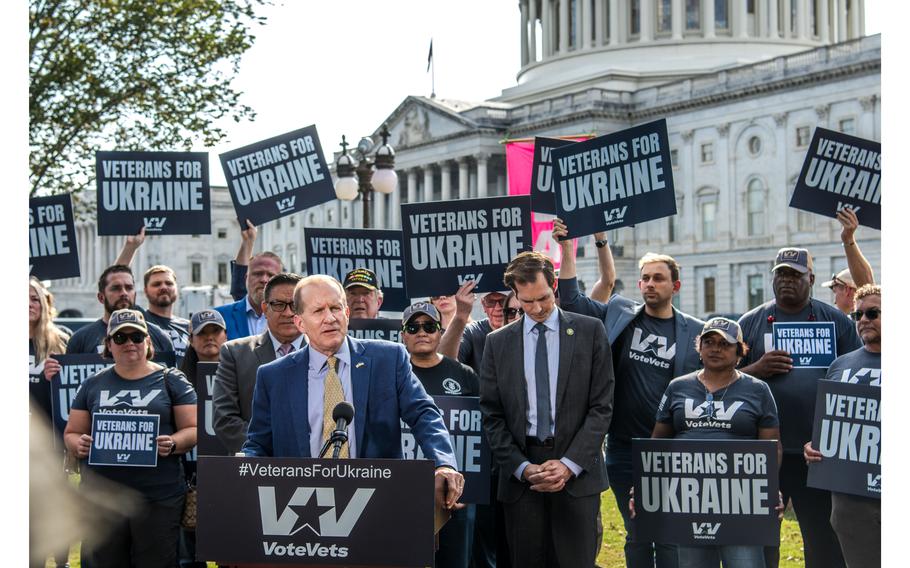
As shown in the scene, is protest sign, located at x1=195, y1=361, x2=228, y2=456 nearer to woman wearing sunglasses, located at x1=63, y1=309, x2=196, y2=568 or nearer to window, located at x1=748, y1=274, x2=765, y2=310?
woman wearing sunglasses, located at x1=63, y1=309, x2=196, y2=568

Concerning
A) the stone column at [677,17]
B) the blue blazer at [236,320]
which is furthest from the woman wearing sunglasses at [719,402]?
the stone column at [677,17]

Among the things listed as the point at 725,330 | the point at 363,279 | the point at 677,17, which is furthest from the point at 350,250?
the point at 677,17

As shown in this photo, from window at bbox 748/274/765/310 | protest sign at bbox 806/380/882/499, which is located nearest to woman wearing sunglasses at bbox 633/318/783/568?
protest sign at bbox 806/380/882/499

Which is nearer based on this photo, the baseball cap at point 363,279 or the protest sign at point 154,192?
the baseball cap at point 363,279

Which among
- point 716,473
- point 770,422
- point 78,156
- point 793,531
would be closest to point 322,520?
point 716,473

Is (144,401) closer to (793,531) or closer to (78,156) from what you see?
(793,531)

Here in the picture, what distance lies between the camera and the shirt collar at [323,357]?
17.1ft

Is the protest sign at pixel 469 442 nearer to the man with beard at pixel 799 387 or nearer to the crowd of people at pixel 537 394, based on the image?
the crowd of people at pixel 537 394

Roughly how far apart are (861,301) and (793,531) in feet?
15.2

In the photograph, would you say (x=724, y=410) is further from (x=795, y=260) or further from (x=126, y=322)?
(x=126, y=322)

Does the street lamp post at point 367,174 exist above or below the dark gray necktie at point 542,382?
above

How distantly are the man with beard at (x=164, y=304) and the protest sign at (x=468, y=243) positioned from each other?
5.27 feet

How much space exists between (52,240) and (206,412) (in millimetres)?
3606

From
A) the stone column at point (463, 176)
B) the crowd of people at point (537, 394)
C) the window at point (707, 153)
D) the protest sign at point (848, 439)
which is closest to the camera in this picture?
the crowd of people at point (537, 394)
